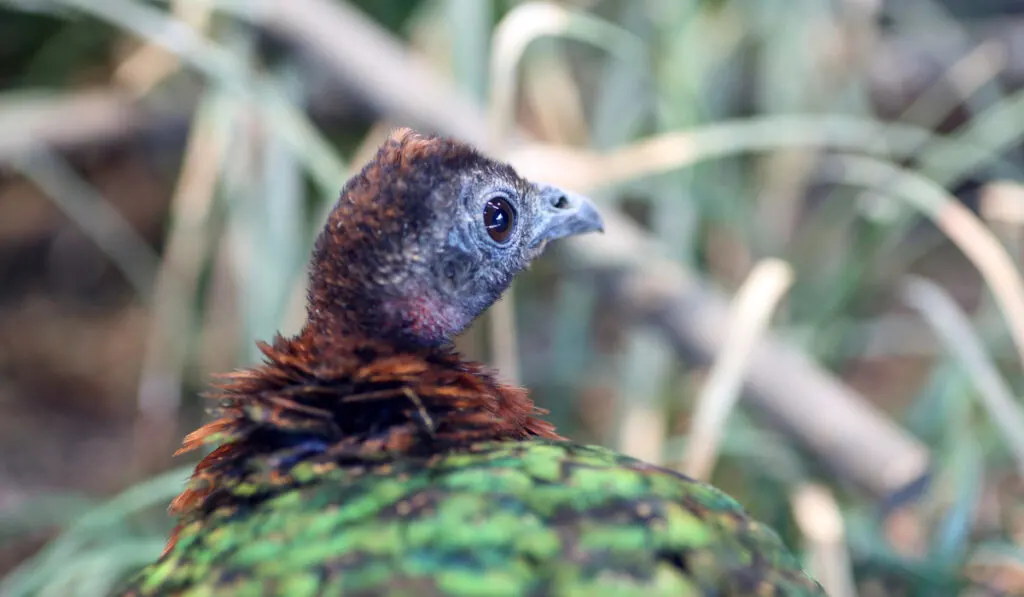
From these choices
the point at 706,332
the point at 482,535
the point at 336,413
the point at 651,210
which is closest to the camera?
the point at 482,535

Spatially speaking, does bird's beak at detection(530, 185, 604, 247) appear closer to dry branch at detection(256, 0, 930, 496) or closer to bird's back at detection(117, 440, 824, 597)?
bird's back at detection(117, 440, 824, 597)

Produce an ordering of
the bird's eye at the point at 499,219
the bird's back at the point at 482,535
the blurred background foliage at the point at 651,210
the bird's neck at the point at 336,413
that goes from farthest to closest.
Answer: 1. the blurred background foliage at the point at 651,210
2. the bird's eye at the point at 499,219
3. the bird's neck at the point at 336,413
4. the bird's back at the point at 482,535

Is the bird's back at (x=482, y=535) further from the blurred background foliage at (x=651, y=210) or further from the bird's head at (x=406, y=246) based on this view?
the blurred background foliage at (x=651, y=210)

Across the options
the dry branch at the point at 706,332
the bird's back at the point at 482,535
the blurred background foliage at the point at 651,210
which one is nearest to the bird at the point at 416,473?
the bird's back at the point at 482,535

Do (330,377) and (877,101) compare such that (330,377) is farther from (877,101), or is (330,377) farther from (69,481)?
(877,101)

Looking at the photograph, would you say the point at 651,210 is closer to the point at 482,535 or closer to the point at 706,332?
the point at 706,332

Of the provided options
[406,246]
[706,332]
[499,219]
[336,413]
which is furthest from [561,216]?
[706,332]
